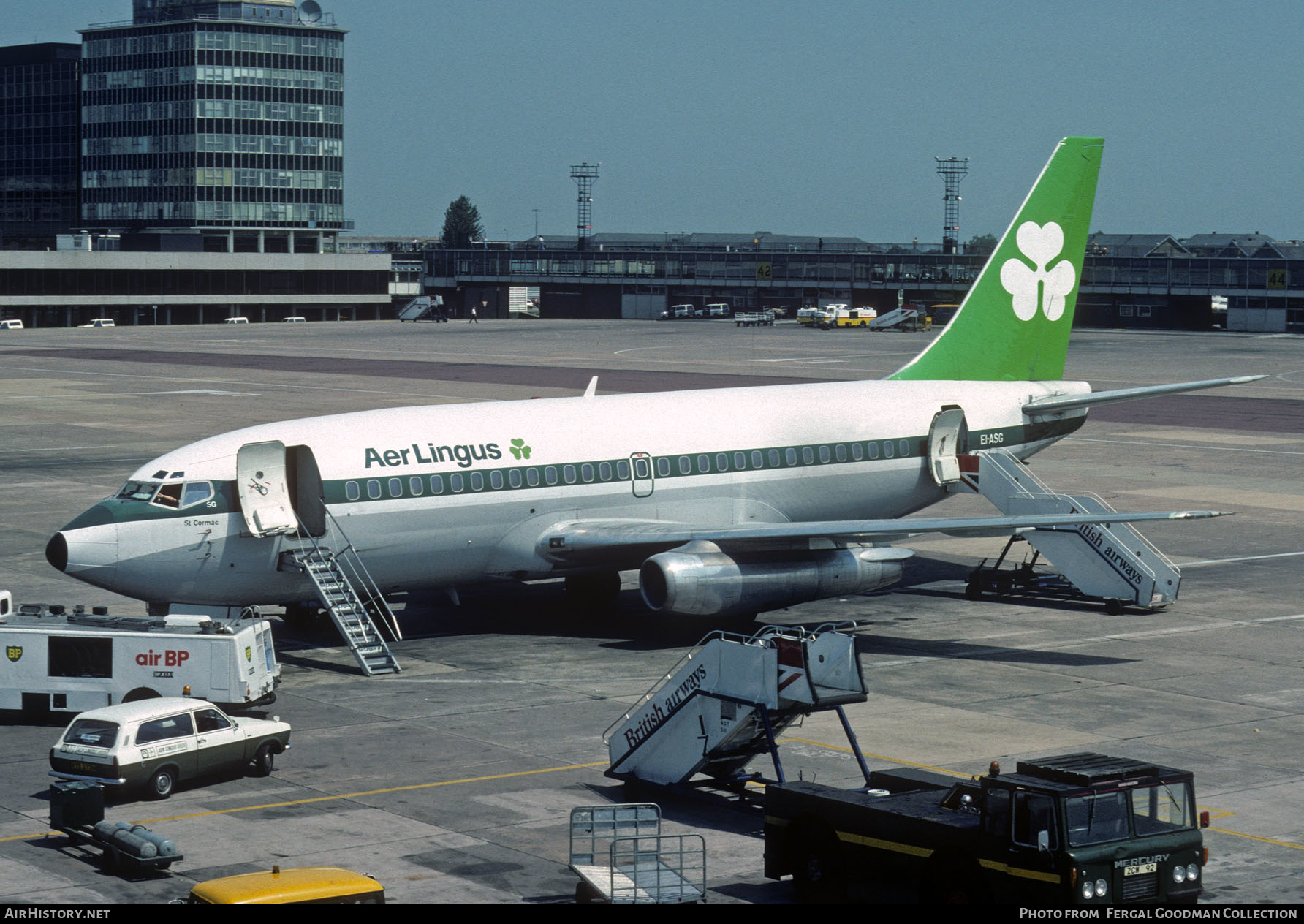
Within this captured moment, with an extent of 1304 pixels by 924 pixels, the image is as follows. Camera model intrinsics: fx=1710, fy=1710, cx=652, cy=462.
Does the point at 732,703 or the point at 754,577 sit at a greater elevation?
the point at 754,577

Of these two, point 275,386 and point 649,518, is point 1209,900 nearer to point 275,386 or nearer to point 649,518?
point 649,518

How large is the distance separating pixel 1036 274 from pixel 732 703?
1070 inches

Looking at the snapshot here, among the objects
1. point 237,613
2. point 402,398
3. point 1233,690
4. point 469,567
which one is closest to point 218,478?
point 237,613

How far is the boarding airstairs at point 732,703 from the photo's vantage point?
25031 millimetres

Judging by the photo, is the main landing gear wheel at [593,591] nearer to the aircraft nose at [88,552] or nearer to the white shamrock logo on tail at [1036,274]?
the aircraft nose at [88,552]

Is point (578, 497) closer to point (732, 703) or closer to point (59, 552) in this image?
point (59, 552)

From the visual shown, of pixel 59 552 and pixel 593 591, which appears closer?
pixel 59 552

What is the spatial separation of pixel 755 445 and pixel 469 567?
828 cm

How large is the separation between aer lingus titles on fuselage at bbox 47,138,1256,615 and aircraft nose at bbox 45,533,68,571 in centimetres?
4

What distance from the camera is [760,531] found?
3722cm

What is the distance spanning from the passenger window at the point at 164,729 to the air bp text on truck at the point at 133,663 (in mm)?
2737

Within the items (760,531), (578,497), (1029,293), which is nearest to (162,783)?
(578,497)

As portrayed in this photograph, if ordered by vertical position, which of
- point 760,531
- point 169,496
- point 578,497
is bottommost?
point 760,531

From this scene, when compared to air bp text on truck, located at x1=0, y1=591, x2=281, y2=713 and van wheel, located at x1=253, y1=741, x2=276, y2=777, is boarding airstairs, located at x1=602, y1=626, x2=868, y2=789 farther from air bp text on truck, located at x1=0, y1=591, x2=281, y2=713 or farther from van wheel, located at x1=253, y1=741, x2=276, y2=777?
air bp text on truck, located at x1=0, y1=591, x2=281, y2=713
